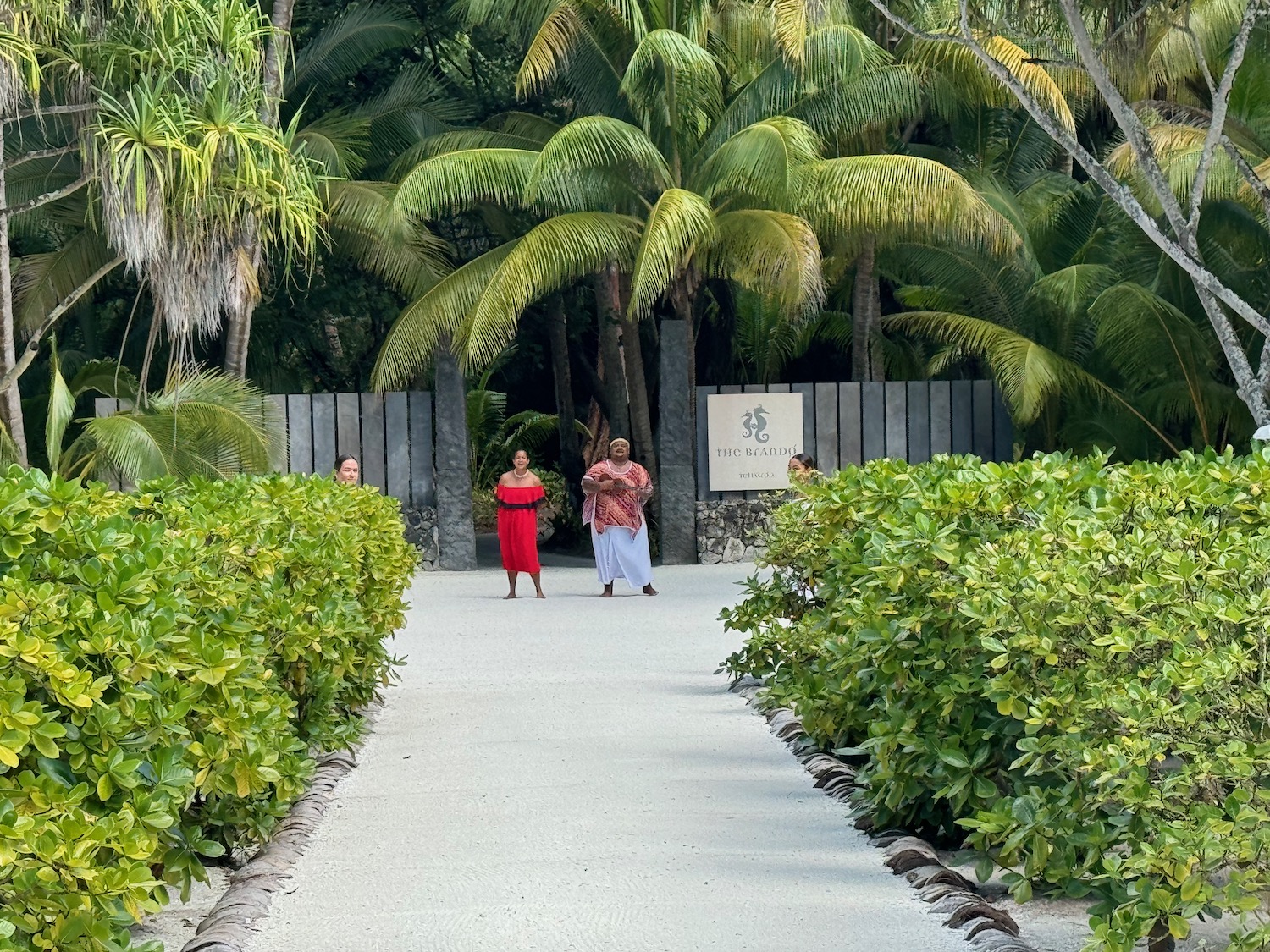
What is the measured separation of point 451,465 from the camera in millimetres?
19797

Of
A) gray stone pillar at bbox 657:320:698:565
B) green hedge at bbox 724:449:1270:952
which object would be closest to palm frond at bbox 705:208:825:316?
gray stone pillar at bbox 657:320:698:565

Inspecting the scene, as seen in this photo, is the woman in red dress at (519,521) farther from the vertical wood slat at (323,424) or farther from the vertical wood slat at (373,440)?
the vertical wood slat at (323,424)

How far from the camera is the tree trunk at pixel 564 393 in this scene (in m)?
23.4

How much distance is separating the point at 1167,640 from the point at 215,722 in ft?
8.24

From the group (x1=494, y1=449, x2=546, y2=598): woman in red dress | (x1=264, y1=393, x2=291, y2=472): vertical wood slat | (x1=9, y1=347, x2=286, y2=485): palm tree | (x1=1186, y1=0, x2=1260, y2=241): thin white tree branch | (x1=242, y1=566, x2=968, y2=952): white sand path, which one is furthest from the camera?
(x1=264, y1=393, x2=291, y2=472): vertical wood slat

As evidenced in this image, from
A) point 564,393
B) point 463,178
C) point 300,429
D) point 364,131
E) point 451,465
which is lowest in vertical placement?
point 451,465

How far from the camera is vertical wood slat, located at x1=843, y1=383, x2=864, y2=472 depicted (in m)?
20.1

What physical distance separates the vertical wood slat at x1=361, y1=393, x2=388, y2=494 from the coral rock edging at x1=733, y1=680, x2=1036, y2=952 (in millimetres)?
12836

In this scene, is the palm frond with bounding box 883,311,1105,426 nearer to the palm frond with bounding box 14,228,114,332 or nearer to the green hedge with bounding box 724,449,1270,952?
the palm frond with bounding box 14,228,114,332

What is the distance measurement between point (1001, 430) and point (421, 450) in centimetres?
708

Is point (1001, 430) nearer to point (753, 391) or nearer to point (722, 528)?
point (753, 391)

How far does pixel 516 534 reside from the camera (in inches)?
624

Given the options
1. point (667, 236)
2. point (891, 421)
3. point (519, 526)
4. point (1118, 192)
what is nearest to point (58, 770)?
point (1118, 192)

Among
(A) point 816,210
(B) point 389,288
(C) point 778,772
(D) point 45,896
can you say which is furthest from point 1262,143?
(D) point 45,896
